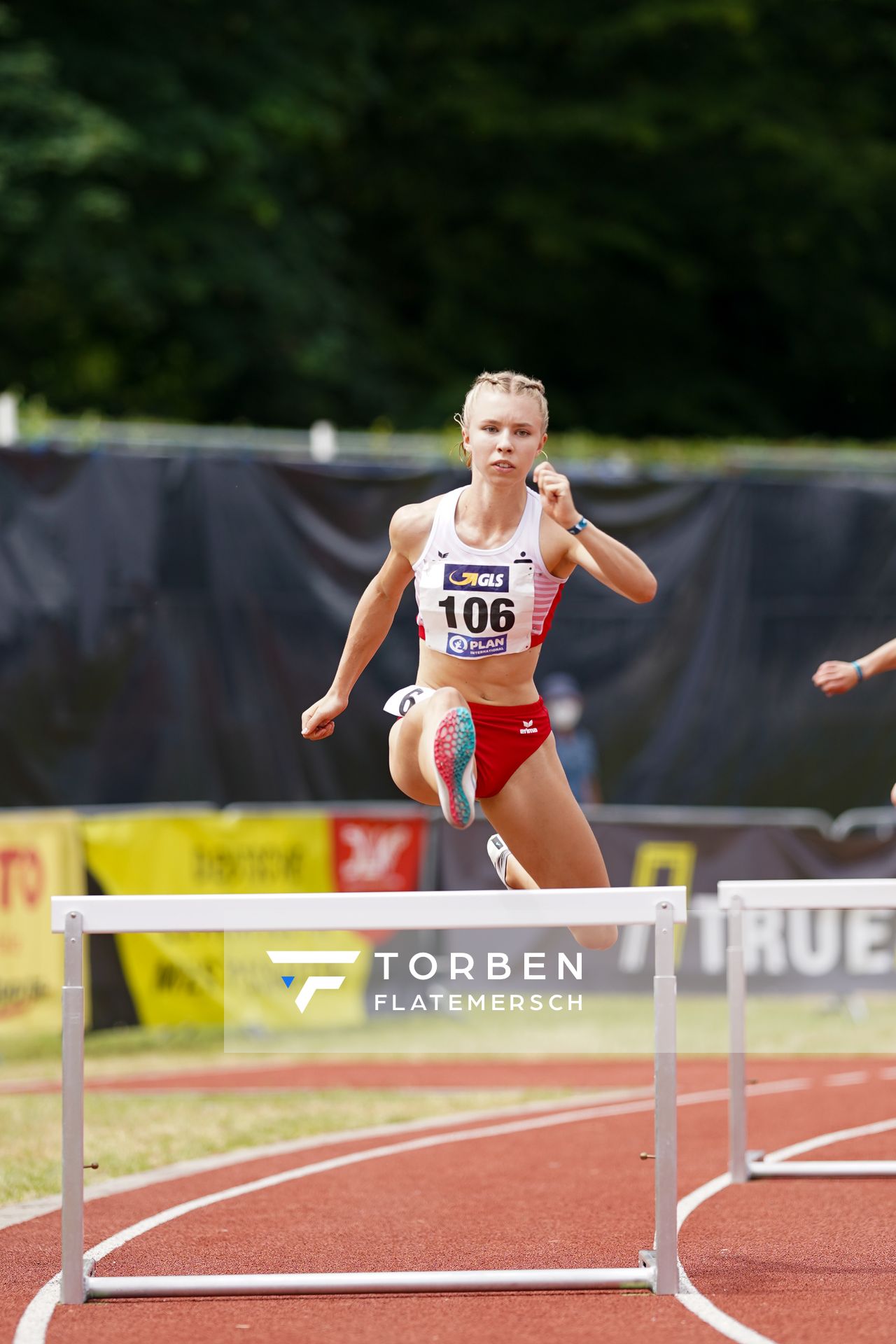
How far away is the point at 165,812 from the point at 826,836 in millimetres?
4864

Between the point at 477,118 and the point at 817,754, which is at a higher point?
the point at 477,118

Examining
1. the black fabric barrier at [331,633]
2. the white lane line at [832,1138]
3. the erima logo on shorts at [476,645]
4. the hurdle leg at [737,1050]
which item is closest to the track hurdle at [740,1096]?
the hurdle leg at [737,1050]

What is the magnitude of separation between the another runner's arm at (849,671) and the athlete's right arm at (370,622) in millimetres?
1555

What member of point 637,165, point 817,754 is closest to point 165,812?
point 817,754

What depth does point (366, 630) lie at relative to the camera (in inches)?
270

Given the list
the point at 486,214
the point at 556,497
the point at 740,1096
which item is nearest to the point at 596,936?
the point at 556,497

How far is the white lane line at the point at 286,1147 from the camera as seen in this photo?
8.20 meters

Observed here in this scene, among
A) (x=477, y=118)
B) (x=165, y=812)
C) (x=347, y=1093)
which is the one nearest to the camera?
(x=347, y=1093)

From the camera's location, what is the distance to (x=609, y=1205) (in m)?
8.18

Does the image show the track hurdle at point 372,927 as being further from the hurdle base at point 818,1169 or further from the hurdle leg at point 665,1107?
the hurdle base at point 818,1169

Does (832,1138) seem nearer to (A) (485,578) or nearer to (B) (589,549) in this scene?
(A) (485,578)

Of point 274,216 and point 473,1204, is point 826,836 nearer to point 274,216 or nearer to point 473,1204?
point 473,1204

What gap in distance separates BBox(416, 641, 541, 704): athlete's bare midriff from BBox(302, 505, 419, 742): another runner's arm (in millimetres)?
283

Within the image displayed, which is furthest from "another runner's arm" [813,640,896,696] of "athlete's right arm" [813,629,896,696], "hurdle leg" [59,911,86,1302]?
"hurdle leg" [59,911,86,1302]
